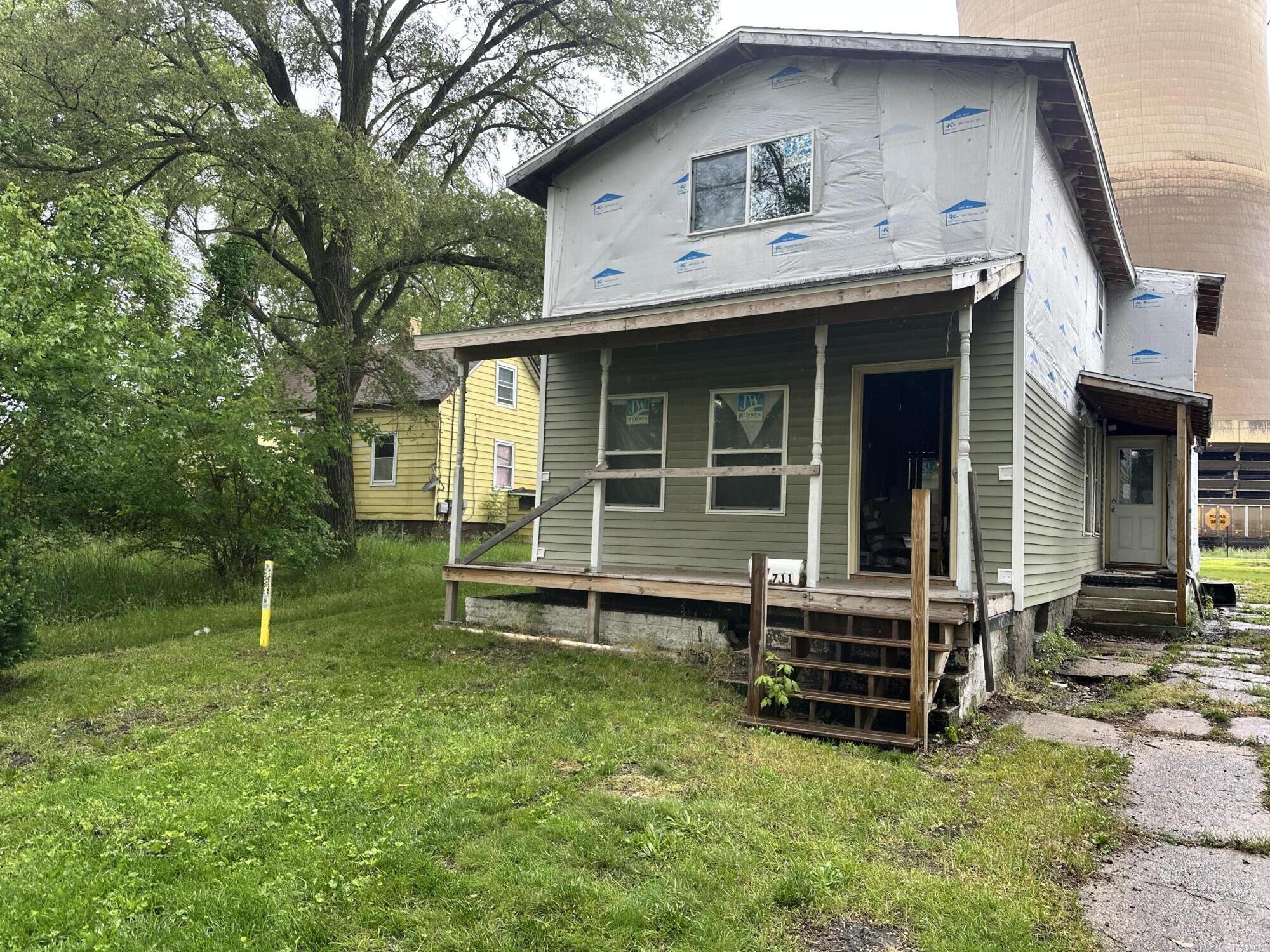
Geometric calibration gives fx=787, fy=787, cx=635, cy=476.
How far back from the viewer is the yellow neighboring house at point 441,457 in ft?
66.5

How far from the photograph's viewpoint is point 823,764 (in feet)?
15.4

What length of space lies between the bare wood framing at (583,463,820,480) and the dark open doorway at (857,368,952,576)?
2672 millimetres

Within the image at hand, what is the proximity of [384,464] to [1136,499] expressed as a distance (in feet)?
Answer: 56.4

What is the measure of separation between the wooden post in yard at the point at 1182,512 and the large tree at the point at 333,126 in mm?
9920

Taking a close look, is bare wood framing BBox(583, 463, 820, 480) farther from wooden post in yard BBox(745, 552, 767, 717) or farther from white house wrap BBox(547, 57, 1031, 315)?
white house wrap BBox(547, 57, 1031, 315)

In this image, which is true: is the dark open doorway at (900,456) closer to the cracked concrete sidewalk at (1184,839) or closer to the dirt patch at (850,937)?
the cracked concrete sidewalk at (1184,839)

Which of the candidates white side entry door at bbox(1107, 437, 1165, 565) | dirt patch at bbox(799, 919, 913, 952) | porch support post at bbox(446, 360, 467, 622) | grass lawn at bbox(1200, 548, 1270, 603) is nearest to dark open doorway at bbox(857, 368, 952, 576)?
porch support post at bbox(446, 360, 467, 622)

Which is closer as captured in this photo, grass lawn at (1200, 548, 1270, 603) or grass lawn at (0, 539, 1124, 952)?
grass lawn at (0, 539, 1124, 952)

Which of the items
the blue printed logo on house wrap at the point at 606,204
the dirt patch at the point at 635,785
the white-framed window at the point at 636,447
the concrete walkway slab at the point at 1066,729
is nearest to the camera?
the dirt patch at the point at 635,785

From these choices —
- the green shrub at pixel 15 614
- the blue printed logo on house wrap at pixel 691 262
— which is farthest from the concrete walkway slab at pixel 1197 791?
the green shrub at pixel 15 614

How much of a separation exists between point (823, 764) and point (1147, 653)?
21.2ft

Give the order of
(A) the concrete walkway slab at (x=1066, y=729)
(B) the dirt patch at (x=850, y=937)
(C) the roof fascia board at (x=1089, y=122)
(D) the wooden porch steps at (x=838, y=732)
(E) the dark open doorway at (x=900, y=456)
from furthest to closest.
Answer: (E) the dark open doorway at (x=900, y=456) → (C) the roof fascia board at (x=1089, y=122) → (A) the concrete walkway slab at (x=1066, y=729) → (D) the wooden porch steps at (x=838, y=732) → (B) the dirt patch at (x=850, y=937)

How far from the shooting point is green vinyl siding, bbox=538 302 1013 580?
7.46 m

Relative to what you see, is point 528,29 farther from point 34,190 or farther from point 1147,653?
point 1147,653
